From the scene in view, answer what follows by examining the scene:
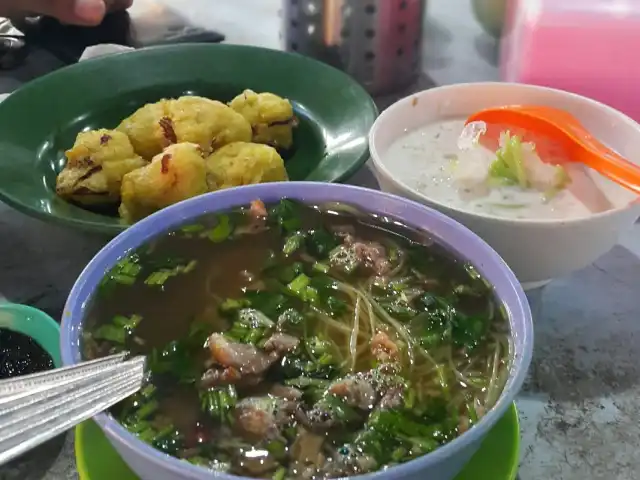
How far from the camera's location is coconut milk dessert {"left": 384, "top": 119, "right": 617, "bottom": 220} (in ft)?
3.39

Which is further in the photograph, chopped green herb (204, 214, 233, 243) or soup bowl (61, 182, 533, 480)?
chopped green herb (204, 214, 233, 243)

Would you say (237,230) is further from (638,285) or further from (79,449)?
(638,285)

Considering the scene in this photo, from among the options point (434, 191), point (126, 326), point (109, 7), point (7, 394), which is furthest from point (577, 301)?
point (109, 7)

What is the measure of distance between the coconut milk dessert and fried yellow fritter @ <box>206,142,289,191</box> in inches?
7.1

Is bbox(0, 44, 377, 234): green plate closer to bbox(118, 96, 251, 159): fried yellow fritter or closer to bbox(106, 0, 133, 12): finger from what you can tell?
bbox(118, 96, 251, 159): fried yellow fritter

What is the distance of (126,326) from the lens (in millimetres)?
758

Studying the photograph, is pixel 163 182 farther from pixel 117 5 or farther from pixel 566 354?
pixel 117 5

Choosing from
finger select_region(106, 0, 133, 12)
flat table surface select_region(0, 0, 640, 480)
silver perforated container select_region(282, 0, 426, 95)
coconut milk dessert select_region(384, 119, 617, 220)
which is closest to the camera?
flat table surface select_region(0, 0, 640, 480)

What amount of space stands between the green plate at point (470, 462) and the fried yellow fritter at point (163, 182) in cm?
40

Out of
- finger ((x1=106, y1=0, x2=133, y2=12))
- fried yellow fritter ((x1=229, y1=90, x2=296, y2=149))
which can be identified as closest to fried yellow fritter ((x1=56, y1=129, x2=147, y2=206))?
fried yellow fritter ((x1=229, y1=90, x2=296, y2=149))

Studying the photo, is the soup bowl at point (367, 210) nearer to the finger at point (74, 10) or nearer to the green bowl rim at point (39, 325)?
→ the green bowl rim at point (39, 325)

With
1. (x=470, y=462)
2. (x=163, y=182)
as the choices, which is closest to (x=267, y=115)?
(x=163, y=182)

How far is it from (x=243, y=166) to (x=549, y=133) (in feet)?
1.56

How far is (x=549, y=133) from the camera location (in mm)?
1113
